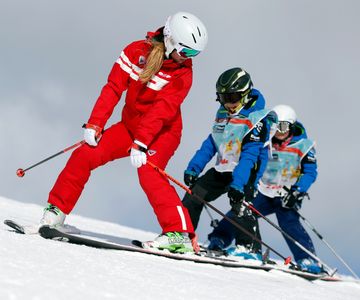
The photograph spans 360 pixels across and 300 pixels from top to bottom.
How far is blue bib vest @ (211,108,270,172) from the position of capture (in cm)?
778

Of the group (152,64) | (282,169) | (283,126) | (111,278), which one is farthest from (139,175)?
(283,126)

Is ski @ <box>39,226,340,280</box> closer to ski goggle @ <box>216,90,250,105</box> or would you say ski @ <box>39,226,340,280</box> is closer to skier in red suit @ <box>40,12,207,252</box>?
skier in red suit @ <box>40,12,207,252</box>

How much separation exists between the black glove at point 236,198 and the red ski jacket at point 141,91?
1240mm

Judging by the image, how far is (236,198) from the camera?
24.6 ft

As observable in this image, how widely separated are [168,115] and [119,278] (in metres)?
2.56

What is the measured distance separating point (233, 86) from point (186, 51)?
1349mm

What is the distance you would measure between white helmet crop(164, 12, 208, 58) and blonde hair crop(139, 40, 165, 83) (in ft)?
0.31

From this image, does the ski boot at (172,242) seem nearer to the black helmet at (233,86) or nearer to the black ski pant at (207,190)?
the black ski pant at (207,190)

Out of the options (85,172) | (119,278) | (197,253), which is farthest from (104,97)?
(119,278)

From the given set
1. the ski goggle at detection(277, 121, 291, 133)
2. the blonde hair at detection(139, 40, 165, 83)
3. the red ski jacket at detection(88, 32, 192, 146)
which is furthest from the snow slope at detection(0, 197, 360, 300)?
the ski goggle at detection(277, 121, 291, 133)

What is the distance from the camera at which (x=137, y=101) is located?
661 centimetres

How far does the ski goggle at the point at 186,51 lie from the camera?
6.40 metres

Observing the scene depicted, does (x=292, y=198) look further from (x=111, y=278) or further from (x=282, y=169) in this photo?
(x=111, y=278)

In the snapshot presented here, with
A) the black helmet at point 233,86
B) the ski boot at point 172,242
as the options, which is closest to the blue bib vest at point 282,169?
the black helmet at point 233,86
